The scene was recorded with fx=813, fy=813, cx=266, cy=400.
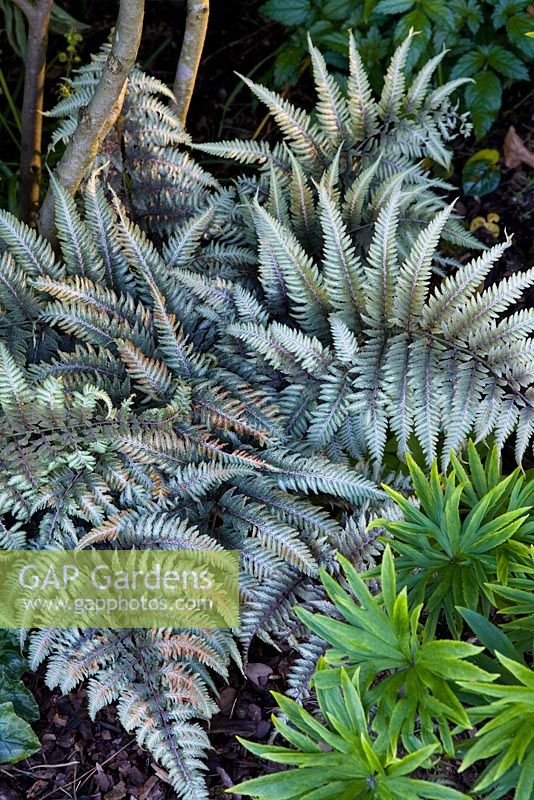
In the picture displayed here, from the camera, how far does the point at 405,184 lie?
8.75 feet

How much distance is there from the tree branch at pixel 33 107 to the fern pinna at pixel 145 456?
68 centimetres

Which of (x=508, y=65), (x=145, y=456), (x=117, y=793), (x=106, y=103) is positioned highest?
(x=508, y=65)

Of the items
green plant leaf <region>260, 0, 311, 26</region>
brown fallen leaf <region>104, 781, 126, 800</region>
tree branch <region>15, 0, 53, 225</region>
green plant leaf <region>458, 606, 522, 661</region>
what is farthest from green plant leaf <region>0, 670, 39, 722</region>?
green plant leaf <region>260, 0, 311, 26</region>

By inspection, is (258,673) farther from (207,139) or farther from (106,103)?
(207,139)

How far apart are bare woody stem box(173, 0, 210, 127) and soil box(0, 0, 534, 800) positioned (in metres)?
0.70

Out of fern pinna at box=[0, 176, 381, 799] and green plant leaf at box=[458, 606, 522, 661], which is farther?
fern pinna at box=[0, 176, 381, 799]

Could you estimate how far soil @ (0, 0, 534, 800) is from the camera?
2098mm

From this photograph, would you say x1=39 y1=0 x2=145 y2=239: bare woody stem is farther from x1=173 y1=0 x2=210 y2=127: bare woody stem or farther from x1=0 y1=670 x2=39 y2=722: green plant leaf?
x1=0 y1=670 x2=39 y2=722: green plant leaf

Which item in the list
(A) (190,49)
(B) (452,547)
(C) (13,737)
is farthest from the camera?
(A) (190,49)

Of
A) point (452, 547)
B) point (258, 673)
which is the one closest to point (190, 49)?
point (452, 547)

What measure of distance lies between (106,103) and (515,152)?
5.66 feet

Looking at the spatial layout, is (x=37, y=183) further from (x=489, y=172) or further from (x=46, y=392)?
(x=489, y=172)

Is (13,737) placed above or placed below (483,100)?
below

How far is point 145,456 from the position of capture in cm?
210
